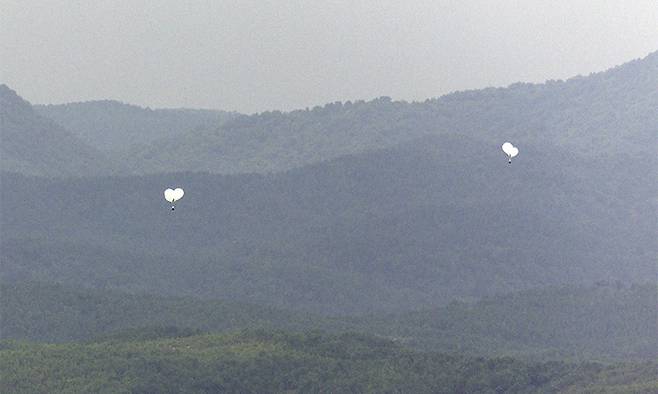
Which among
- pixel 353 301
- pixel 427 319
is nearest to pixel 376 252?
pixel 353 301

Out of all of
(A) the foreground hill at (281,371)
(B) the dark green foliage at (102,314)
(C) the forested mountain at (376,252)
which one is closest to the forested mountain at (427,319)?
(B) the dark green foliage at (102,314)

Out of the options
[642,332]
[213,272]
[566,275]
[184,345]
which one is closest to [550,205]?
[566,275]

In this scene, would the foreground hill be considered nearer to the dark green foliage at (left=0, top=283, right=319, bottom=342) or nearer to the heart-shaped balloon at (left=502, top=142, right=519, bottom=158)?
the heart-shaped balloon at (left=502, top=142, right=519, bottom=158)

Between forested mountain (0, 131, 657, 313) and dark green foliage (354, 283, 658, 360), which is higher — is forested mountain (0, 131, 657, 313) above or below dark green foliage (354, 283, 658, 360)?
above

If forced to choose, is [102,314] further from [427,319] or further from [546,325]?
[546,325]

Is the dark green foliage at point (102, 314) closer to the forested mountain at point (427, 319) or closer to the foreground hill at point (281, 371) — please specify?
the forested mountain at point (427, 319)

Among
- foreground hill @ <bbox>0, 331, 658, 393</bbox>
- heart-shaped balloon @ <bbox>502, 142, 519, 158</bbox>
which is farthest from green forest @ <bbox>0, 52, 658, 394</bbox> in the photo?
heart-shaped balloon @ <bbox>502, 142, 519, 158</bbox>
